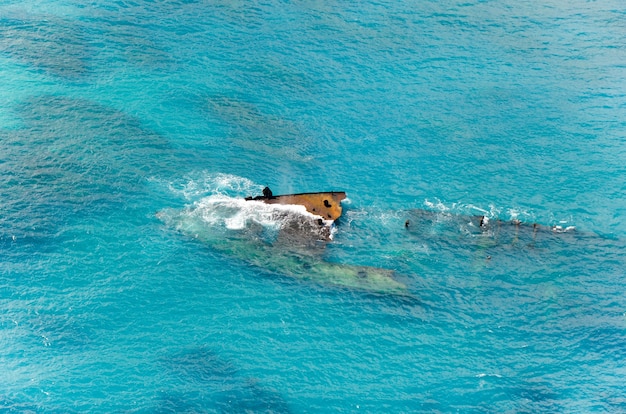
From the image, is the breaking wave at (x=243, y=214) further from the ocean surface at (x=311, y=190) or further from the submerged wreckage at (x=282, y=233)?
the ocean surface at (x=311, y=190)

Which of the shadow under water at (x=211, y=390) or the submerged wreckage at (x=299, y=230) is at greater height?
the submerged wreckage at (x=299, y=230)

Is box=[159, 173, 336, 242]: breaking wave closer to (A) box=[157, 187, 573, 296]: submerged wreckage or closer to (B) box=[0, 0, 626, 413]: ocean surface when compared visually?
(A) box=[157, 187, 573, 296]: submerged wreckage

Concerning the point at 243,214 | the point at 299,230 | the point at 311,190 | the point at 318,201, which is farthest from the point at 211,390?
the point at 311,190

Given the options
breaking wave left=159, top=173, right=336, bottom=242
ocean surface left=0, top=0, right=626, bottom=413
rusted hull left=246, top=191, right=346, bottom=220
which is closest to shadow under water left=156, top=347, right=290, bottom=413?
ocean surface left=0, top=0, right=626, bottom=413

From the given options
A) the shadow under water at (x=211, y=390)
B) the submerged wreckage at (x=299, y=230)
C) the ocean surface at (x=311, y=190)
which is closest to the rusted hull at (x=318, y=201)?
the submerged wreckage at (x=299, y=230)

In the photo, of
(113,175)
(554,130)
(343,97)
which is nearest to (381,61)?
(343,97)

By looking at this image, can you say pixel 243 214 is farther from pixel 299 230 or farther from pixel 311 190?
pixel 311 190

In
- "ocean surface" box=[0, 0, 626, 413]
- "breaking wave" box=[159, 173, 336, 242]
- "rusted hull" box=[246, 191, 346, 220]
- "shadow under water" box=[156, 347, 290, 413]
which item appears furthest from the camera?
"rusted hull" box=[246, 191, 346, 220]
